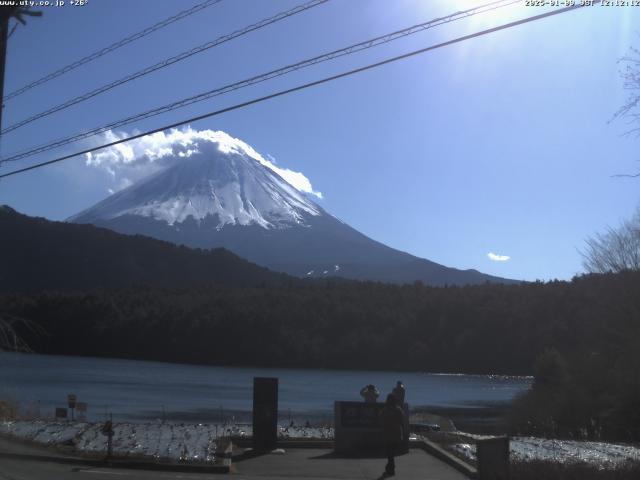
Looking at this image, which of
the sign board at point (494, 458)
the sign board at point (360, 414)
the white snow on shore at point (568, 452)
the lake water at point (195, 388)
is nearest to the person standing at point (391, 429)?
the sign board at point (494, 458)

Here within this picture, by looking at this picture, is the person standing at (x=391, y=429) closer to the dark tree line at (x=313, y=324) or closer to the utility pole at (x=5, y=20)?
the utility pole at (x=5, y=20)

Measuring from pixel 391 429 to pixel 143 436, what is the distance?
6.23 m

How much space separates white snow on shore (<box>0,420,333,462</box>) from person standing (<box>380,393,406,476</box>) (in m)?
3.18

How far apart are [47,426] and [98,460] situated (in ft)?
13.8

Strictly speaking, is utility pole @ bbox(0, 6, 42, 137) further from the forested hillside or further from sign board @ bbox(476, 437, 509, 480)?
the forested hillside

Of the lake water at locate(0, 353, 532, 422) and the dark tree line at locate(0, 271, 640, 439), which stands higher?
the dark tree line at locate(0, 271, 640, 439)

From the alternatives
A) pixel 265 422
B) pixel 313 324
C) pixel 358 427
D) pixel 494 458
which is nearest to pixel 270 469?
pixel 265 422

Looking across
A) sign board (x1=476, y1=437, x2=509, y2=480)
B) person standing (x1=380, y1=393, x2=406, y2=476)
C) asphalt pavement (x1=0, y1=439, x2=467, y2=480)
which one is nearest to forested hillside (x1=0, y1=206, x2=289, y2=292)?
asphalt pavement (x1=0, y1=439, x2=467, y2=480)

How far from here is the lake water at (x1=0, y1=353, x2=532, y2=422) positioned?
42.3 metres

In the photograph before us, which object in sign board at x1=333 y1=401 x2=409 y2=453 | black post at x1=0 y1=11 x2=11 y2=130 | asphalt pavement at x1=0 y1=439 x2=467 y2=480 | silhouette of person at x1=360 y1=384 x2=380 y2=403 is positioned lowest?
asphalt pavement at x1=0 y1=439 x2=467 y2=480

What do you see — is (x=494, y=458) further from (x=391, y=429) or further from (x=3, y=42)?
(x=3, y=42)

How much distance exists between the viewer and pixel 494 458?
1156 centimetres

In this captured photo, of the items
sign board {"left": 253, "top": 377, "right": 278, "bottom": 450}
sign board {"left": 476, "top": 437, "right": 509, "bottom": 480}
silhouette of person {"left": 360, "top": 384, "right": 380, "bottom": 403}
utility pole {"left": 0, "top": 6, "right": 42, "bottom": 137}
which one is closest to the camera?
sign board {"left": 476, "top": 437, "right": 509, "bottom": 480}

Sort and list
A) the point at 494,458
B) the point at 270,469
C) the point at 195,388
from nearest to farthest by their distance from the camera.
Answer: the point at 494,458
the point at 270,469
the point at 195,388
